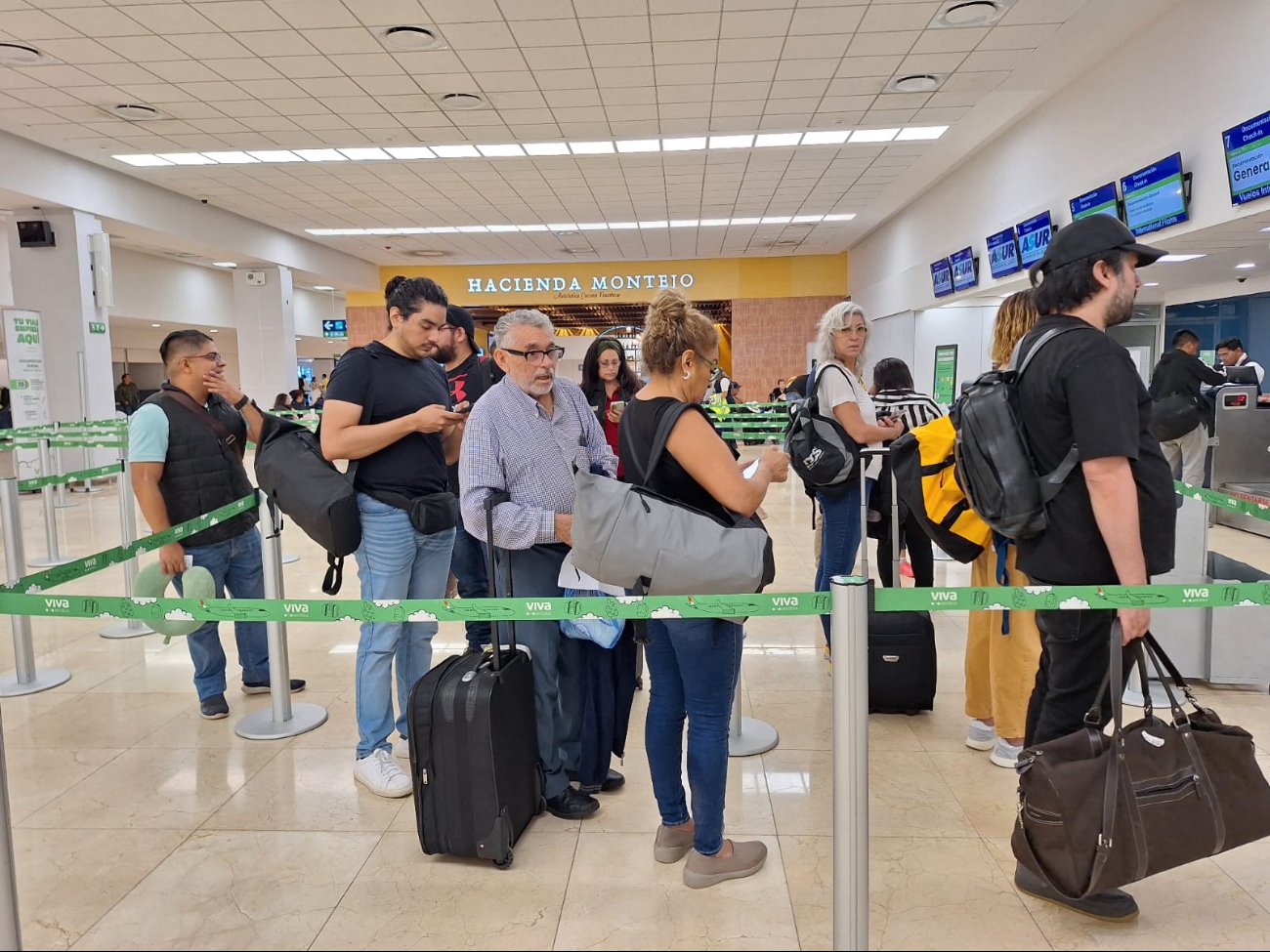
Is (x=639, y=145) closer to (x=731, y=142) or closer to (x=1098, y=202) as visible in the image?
(x=731, y=142)

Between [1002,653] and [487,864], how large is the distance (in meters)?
1.80

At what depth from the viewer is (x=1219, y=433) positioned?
7.77m

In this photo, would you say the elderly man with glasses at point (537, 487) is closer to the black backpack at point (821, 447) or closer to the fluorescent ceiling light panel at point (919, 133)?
the black backpack at point (821, 447)

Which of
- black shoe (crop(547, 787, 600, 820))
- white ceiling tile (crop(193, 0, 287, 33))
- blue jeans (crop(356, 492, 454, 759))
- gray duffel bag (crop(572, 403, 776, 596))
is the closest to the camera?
gray duffel bag (crop(572, 403, 776, 596))

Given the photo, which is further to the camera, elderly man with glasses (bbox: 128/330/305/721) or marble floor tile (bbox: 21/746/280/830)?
elderly man with glasses (bbox: 128/330/305/721)

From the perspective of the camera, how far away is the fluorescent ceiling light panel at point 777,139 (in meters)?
9.22

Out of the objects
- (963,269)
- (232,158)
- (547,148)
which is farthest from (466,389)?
(963,269)

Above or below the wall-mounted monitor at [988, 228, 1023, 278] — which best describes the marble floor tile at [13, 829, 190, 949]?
below

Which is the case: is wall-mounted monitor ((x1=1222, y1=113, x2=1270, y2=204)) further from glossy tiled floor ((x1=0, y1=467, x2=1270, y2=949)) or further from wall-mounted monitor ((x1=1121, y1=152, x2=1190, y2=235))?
glossy tiled floor ((x1=0, y1=467, x2=1270, y2=949))

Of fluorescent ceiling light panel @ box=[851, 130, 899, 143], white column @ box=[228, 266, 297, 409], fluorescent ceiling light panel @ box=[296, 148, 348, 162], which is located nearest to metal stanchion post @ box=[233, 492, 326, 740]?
fluorescent ceiling light panel @ box=[296, 148, 348, 162]

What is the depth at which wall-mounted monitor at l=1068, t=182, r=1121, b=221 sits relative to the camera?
679 cm

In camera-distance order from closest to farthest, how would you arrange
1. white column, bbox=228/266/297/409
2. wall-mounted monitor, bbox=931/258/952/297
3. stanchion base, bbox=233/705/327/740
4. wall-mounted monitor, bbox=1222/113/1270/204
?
stanchion base, bbox=233/705/327/740 < wall-mounted monitor, bbox=1222/113/1270/204 < wall-mounted monitor, bbox=931/258/952/297 < white column, bbox=228/266/297/409

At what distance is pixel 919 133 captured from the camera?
30.6 feet

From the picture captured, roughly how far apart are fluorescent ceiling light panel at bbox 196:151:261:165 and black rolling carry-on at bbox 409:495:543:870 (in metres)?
9.35
